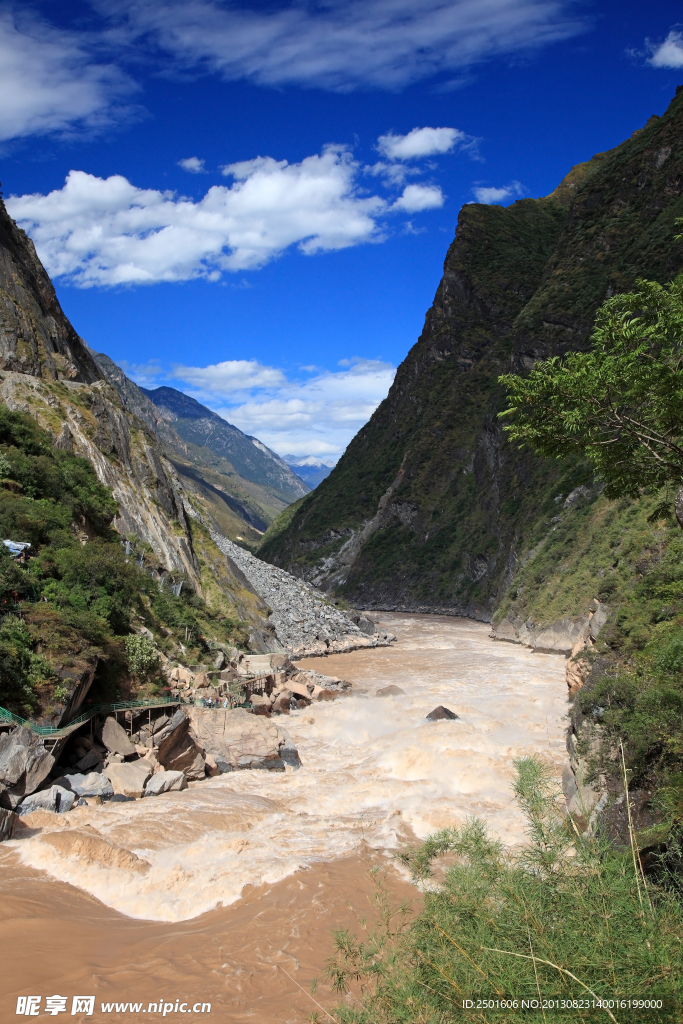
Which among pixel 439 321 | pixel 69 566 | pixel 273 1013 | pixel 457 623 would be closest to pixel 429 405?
pixel 439 321

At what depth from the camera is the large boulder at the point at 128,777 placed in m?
16.2

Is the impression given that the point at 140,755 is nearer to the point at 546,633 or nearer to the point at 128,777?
the point at 128,777

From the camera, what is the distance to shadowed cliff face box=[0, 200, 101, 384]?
1336 inches

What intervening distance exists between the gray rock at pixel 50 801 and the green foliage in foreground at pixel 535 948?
10.5m

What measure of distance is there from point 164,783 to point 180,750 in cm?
193

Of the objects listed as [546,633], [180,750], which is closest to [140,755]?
[180,750]

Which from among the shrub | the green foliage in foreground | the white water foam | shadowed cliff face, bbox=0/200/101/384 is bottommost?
the white water foam

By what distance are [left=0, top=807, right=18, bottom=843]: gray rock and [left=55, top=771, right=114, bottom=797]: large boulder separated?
2219mm

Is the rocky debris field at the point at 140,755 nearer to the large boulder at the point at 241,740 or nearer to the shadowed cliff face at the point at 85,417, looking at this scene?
the large boulder at the point at 241,740

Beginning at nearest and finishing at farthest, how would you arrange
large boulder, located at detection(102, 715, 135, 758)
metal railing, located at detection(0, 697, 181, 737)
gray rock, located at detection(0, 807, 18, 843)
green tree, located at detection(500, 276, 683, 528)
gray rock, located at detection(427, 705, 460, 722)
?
1. green tree, located at detection(500, 276, 683, 528)
2. gray rock, located at detection(0, 807, 18, 843)
3. metal railing, located at detection(0, 697, 181, 737)
4. large boulder, located at detection(102, 715, 135, 758)
5. gray rock, located at detection(427, 705, 460, 722)

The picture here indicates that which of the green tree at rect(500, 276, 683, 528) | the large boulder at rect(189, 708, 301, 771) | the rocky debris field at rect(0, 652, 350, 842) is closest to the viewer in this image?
the green tree at rect(500, 276, 683, 528)

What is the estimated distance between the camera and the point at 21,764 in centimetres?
1447

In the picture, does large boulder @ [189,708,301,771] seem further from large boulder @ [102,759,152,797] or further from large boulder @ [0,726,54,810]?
large boulder @ [0,726,54,810]

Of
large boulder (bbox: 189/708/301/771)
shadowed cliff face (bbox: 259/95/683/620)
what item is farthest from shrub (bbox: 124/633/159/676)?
shadowed cliff face (bbox: 259/95/683/620)
